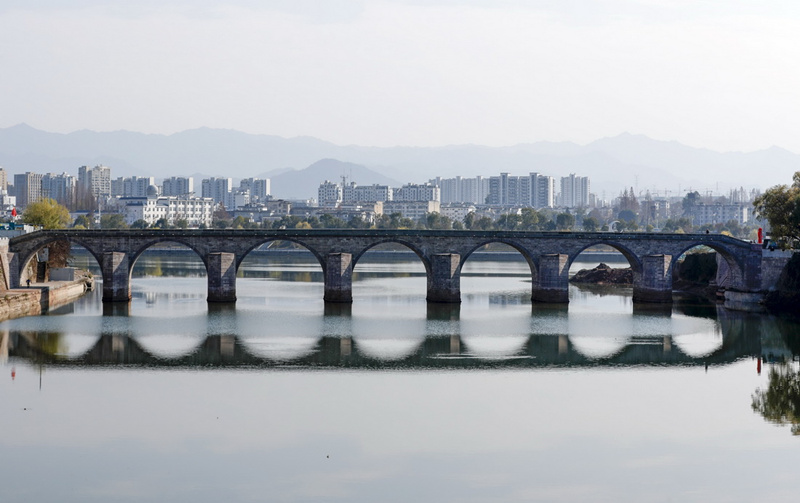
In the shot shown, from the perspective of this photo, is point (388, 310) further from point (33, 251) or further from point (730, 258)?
point (730, 258)

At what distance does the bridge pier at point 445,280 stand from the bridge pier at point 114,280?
1917 centimetres

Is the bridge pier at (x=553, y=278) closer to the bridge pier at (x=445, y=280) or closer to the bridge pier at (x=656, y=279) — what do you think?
the bridge pier at (x=656, y=279)

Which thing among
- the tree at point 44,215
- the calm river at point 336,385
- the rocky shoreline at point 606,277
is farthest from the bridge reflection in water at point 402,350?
the tree at point 44,215

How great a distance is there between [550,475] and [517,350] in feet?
62.9

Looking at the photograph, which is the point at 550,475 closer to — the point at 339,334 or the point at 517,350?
the point at 517,350

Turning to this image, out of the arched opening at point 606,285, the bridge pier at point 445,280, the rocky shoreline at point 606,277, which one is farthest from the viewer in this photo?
the rocky shoreline at point 606,277

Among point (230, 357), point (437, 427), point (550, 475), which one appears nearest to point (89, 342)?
point (230, 357)

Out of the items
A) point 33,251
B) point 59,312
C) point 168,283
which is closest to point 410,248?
point 59,312

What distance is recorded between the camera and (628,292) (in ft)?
257

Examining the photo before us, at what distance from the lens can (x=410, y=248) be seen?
66.6m

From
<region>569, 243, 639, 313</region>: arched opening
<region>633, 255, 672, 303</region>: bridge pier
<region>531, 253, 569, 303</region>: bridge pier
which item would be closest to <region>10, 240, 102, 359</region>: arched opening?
<region>531, 253, 569, 303</region>: bridge pier

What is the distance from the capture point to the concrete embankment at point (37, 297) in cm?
5491

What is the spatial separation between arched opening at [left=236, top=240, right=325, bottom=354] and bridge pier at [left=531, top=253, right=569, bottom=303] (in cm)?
1438

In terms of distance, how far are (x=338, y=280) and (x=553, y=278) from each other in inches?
549
